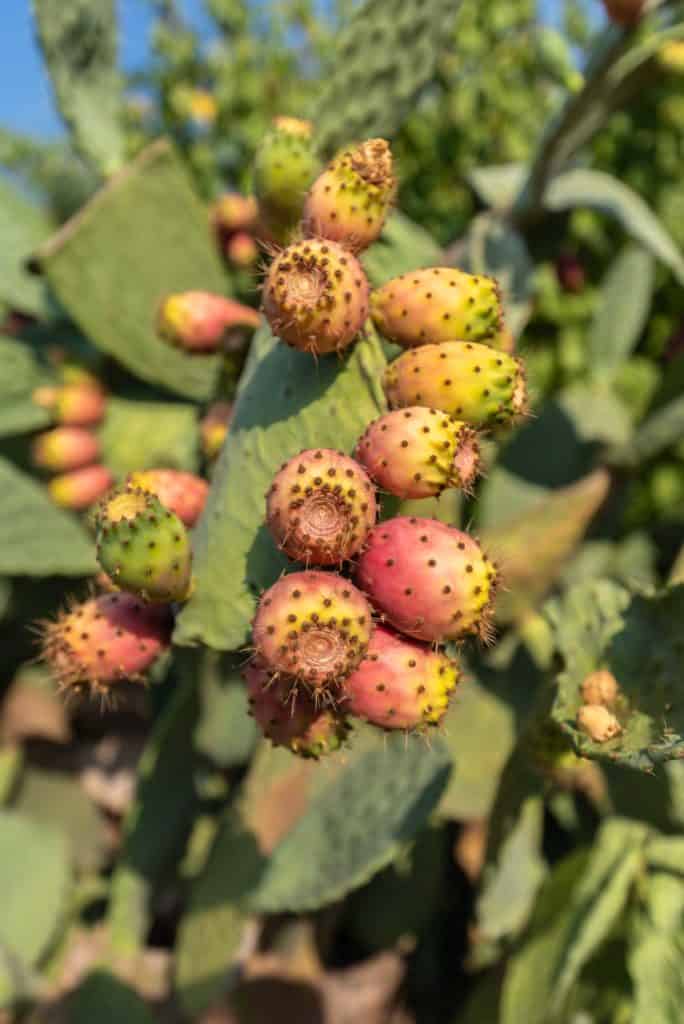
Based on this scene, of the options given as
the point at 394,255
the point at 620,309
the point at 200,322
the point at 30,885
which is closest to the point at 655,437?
the point at 620,309

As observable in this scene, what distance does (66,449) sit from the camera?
2047 mm

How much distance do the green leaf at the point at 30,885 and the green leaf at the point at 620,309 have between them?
195cm

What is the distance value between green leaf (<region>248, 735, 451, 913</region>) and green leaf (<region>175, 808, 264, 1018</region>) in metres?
0.11

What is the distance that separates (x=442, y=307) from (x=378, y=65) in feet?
2.74

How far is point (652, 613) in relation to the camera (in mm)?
1312

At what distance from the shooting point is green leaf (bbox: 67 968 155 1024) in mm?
1854

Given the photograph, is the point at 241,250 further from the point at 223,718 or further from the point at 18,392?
the point at 223,718

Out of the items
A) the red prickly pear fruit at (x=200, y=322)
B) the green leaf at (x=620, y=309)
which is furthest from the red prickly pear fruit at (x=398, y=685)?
the green leaf at (x=620, y=309)

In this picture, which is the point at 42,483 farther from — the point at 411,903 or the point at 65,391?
the point at 411,903

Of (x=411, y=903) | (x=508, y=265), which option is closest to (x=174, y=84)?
(x=508, y=265)

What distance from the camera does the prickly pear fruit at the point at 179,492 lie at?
4.14 ft

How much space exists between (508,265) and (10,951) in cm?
190

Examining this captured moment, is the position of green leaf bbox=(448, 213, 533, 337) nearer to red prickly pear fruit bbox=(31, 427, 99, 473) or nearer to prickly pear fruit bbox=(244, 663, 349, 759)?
red prickly pear fruit bbox=(31, 427, 99, 473)

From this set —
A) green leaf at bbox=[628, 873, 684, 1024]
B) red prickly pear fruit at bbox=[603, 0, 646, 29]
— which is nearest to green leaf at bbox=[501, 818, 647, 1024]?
green leaf at bbox=[628, 873, 684, 1024]
